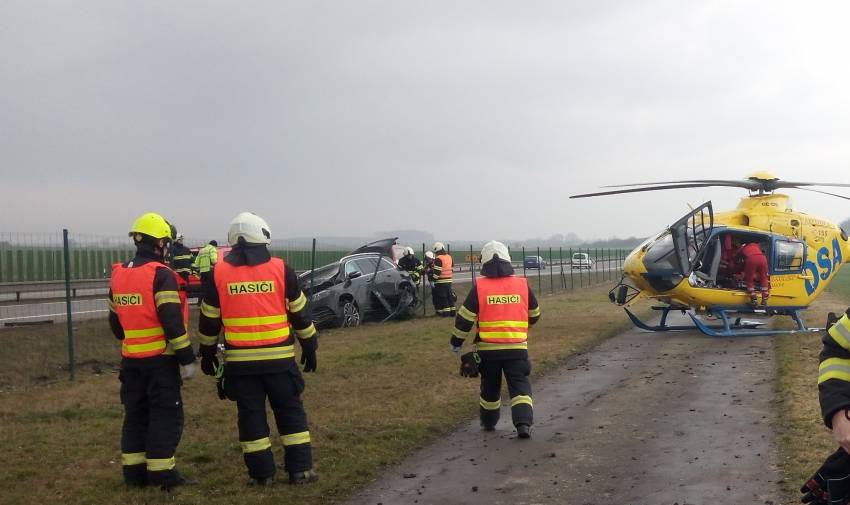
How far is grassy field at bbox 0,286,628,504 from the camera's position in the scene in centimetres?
572

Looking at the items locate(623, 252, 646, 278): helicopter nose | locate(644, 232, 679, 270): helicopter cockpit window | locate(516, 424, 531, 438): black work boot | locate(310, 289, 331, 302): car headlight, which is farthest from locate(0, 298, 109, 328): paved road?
locate(644, 232, 679, 270): helicopter cockpit window

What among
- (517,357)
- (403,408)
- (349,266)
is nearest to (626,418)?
(517,357)

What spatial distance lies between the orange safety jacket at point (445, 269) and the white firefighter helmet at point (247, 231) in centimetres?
1309

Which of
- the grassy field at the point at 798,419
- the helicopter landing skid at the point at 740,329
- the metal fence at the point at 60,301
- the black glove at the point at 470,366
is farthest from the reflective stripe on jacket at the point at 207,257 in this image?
the grassy field at the point at 798,419

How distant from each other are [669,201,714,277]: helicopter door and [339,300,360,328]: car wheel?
6.93 m

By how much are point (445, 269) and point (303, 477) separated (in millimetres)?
13331

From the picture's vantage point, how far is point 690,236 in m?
14.4

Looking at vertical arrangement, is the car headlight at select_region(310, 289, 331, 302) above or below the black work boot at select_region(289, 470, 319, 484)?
above

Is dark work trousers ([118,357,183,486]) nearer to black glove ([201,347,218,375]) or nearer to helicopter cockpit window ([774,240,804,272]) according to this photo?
black glove ([201,347,218,375])

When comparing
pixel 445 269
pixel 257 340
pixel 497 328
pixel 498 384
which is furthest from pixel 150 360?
pixel 445 269

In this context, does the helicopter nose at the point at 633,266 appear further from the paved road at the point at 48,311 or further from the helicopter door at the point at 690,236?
the paved road at the point at 48,311

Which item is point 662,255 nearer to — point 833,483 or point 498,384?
point 498,384

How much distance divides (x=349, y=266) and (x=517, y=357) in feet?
34.2

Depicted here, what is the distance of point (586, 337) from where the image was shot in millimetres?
14461
